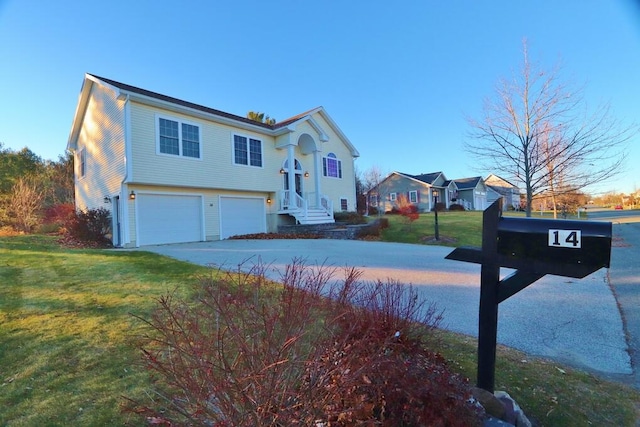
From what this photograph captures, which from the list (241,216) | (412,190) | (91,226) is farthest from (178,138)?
(412,190)

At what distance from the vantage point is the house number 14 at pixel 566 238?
2.09 meters

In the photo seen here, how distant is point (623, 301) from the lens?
6.02m

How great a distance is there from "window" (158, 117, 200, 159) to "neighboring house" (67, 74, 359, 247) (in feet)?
0.15

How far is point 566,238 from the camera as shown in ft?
6.95

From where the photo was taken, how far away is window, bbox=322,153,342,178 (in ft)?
72.2

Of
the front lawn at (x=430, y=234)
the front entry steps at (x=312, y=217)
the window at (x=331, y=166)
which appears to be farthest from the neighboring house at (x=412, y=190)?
the front entry steps at (x=312, y=217)

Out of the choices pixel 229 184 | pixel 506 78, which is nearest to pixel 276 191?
pixel 229 184

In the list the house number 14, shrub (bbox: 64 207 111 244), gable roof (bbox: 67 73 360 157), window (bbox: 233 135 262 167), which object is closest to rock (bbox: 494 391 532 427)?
the house number 14

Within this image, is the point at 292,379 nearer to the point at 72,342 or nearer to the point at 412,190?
the point at 72,342

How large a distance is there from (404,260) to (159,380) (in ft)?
27.1

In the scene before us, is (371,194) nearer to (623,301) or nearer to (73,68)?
(73,68)

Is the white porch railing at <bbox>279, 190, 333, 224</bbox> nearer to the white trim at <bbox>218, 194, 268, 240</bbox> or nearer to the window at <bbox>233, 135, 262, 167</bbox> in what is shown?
the white trim at <bbox>218, 194, 268, 240</bbox>

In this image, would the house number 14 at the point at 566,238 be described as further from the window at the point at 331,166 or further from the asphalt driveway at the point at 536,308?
the window at the point at 331,166

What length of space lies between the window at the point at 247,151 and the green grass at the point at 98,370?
40.0 feet
